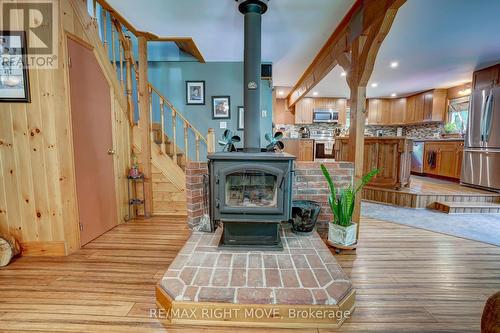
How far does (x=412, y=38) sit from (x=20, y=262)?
493 centimetres

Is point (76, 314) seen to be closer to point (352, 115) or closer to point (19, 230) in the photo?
point (19, 230)

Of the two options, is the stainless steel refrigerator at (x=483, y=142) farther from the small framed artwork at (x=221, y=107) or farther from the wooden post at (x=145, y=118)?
the wooden post at (x=145, y=118)

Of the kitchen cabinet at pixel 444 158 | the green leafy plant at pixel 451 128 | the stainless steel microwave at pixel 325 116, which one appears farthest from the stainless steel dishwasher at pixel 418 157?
the stainless steel microwave at pixel 325 116

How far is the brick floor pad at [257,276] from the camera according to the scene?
1363mm

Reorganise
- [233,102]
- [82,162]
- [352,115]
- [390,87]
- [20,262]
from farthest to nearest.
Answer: [390,87], [233,102], [352,115], [82,162], [20,262]

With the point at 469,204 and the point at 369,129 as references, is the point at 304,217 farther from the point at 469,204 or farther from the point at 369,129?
the point at 369,129

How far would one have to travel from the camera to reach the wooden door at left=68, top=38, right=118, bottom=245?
225cm

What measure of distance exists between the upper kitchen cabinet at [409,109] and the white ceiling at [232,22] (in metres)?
4.44

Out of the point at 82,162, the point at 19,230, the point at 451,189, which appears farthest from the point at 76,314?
the point at 451,189

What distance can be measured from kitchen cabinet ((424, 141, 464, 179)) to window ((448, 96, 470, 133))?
2.39 ft

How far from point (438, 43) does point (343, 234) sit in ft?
10.2

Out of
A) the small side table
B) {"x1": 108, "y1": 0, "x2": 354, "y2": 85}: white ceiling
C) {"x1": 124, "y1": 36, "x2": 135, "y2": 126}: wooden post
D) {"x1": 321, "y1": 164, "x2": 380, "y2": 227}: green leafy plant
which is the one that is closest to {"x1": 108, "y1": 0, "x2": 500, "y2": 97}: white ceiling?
{"x1": 108, "y1": 0, "x2": 354, "y2": 85}: white ceiling

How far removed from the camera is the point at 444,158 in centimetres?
528

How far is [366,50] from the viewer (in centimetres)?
220
